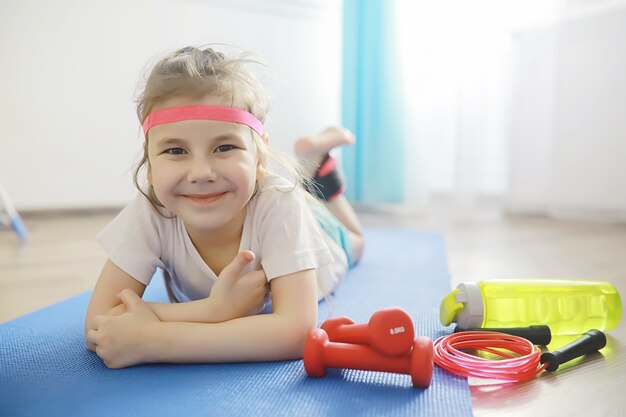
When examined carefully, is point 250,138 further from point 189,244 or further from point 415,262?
point 415,262

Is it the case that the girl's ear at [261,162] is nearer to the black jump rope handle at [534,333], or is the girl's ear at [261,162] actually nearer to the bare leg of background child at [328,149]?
the black jump rope handle at [534,333]

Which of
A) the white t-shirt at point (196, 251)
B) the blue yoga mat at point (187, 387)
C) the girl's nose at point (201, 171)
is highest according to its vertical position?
the girl's nose at point (201, 171)

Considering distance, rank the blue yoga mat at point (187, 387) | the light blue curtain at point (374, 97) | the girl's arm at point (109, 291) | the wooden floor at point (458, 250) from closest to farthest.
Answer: the blue yoga mat at point (187, 387) < the girl's arm at point (109, 291) < the wooden floor at point (458, 250) < the light blue curtain at point (374, 97)

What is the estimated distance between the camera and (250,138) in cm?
94

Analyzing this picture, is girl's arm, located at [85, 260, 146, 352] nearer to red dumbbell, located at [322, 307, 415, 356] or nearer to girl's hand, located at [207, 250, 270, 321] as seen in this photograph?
girl's hand, located at [207, 250, 270, 321]

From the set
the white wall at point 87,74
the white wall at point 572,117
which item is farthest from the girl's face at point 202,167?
the white wall at point 572,117

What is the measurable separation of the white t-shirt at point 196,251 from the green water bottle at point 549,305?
26 centimetres

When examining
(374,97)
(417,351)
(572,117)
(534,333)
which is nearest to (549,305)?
(534,333)

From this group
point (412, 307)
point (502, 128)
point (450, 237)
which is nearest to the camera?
point (412, 307)

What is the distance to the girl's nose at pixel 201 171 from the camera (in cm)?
86

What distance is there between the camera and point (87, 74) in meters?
2.51

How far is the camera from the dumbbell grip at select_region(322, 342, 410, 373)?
0.80m

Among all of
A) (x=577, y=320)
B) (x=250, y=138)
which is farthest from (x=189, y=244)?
(x=577, y=320)

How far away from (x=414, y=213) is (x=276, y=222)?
71.6 inches
